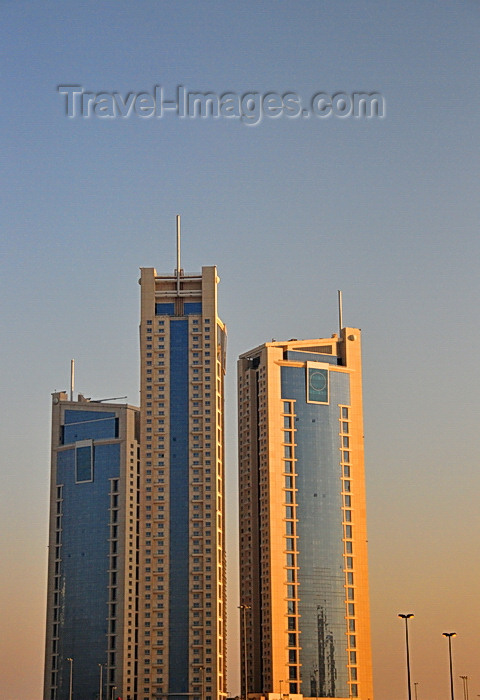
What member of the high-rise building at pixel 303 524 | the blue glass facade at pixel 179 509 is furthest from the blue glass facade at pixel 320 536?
the blue glass facade at pixel 179 509

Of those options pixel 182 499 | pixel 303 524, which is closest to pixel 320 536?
pixel 303 524

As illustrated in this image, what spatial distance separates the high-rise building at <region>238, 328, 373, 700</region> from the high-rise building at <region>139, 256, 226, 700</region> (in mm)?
11956

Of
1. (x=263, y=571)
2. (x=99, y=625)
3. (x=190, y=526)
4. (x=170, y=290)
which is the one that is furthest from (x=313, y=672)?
(x=170, y=290)

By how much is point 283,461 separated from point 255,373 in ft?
48.1

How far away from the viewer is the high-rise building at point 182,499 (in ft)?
526

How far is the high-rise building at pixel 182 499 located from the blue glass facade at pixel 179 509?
0.13m

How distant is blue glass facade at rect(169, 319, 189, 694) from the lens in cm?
16012

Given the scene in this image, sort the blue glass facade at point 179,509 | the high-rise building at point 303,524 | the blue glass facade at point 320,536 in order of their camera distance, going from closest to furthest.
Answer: the blue glass facade at point 179,509, the high-rise building at point 303,524, the blue glass facade at point 320,536

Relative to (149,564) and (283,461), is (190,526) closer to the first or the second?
(149,564)

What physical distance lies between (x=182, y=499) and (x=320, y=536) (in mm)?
25988

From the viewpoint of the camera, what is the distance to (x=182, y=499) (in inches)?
6462

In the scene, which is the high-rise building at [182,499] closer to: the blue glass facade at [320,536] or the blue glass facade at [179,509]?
the blue glass facade at [179,509]

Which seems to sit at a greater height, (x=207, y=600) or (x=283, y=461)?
(x=283, y=461)

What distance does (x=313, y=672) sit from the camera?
6826 inches
